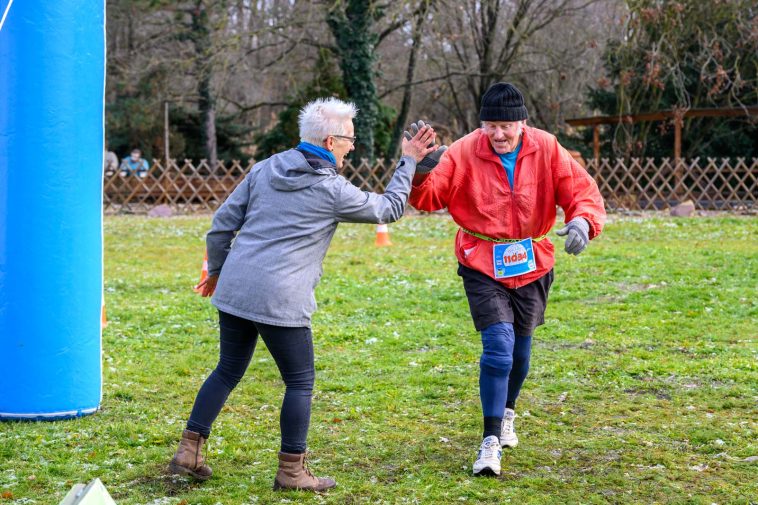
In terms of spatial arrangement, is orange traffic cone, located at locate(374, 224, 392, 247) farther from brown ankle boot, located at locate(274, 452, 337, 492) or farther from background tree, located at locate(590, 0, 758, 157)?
brown ankle boot, located at locate(274, 452, 337, 492)

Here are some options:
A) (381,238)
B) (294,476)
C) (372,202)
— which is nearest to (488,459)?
(294,476)

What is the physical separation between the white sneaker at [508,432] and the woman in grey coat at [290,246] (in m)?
1.06

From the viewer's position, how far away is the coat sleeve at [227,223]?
14.1 ft

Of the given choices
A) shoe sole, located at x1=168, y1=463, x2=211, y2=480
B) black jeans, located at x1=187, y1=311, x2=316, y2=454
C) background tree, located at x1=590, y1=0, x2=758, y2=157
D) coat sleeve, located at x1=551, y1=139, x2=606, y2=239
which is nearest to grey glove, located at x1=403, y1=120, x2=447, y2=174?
coat sleeve, located at x1=551, y1=139, x2=606, y2=239

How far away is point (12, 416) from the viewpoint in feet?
17.6

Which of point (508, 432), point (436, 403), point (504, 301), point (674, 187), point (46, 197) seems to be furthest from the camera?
point (674, 187)

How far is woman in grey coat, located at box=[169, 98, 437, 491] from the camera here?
4.15 metres

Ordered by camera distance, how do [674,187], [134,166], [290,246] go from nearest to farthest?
[290,246] → [674,187] → [134,166]

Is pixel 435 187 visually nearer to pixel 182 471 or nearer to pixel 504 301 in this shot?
pixel 504 301

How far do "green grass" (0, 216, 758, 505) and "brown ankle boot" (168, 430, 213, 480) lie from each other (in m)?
0.07

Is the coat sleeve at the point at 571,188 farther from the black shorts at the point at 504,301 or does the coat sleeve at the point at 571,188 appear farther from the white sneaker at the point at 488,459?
the white sneaker at the point at 488,459

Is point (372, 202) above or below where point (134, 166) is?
above

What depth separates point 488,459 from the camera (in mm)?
4500

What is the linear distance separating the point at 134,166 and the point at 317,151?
21555 mm
